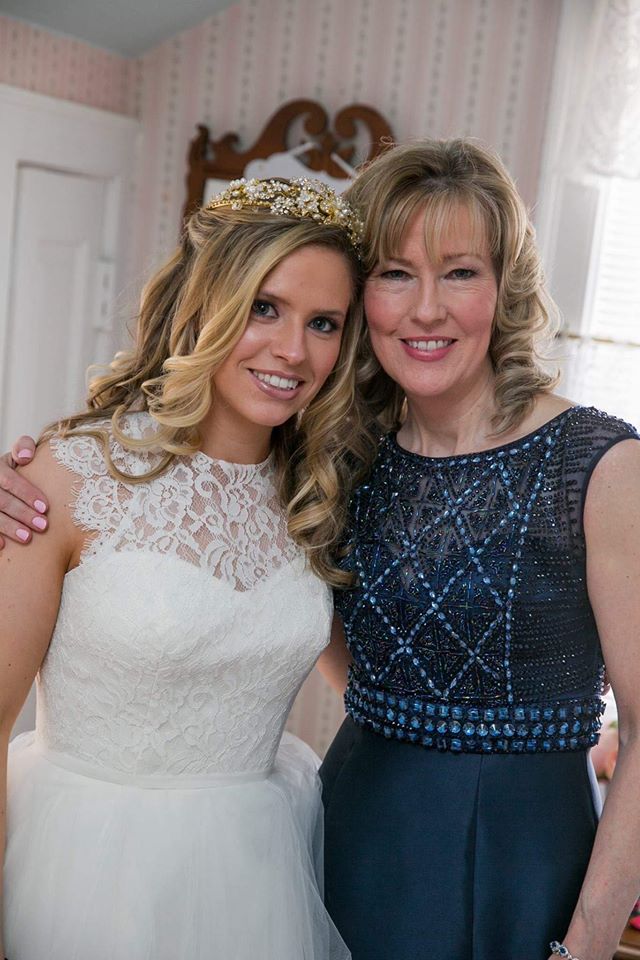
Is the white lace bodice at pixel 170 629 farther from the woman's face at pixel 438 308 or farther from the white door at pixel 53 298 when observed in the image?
the white door at pixel 53 298

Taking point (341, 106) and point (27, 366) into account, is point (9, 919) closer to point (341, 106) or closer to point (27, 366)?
point (27, 366)

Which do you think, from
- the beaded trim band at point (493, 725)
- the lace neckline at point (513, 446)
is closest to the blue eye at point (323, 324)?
the lace neckline at point (513, 446)

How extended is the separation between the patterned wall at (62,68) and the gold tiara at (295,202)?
5.69 ft

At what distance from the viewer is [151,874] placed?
1.71 m

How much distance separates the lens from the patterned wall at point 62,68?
132 inches

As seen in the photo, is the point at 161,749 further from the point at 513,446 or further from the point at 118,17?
the point at 118,17

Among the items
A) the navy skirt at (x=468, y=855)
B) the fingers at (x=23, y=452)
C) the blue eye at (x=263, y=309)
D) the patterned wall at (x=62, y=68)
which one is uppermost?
the patterned wall at (x=62, y=68)

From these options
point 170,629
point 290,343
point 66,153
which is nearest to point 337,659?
point 170,629

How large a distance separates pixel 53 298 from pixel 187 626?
223cm

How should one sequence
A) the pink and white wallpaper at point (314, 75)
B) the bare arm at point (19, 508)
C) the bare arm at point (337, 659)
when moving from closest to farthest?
the bare arm at point (19, 508) → the bare arm at point (337, 659) → the pink and white wallpaper at point (314, 75)

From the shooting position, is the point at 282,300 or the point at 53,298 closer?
the point at 282,300

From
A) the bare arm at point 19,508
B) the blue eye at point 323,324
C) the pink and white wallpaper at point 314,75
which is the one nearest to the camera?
the bare arm at point 19,508

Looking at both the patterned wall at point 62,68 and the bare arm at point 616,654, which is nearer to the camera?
the bare arm at point 616,654

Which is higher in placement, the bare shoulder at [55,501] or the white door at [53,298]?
the white door at [53,298]
